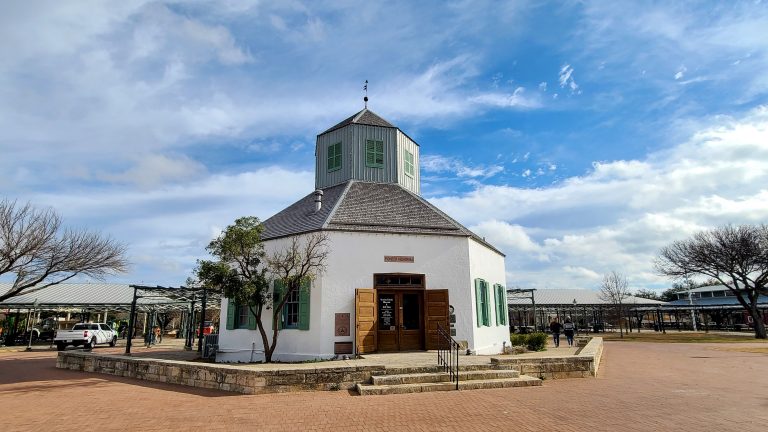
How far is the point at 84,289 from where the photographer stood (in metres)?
34.7

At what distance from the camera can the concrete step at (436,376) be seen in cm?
994

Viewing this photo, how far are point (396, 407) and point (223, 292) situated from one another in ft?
24.7

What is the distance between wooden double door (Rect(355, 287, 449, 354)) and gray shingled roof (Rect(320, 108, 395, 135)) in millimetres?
8799

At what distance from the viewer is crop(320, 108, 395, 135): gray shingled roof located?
66.7 feet

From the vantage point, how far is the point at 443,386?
9.95 meters

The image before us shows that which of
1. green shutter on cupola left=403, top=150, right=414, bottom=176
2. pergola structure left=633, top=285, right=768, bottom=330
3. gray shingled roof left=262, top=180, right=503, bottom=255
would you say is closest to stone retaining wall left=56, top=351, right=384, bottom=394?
gray shingled roof left=262, top=180, right=503, bottom=255

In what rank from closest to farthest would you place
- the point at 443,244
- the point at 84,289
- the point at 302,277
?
the point at 302,277
the point at 443,244
the point at 84,289

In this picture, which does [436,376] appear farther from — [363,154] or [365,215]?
[363,154]

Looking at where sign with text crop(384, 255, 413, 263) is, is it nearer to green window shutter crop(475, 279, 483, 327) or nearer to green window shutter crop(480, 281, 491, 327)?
green window shutter crop(475, 279, 483, 327)

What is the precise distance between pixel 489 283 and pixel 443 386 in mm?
8238

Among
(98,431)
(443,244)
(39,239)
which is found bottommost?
(98,431)

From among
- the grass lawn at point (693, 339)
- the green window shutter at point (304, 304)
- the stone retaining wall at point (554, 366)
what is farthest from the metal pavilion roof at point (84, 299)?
the grass lawn at point (693, 339)

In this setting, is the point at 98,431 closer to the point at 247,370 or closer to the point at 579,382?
the point at 247,370

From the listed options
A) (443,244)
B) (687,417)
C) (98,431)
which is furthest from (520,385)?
(98,431)
